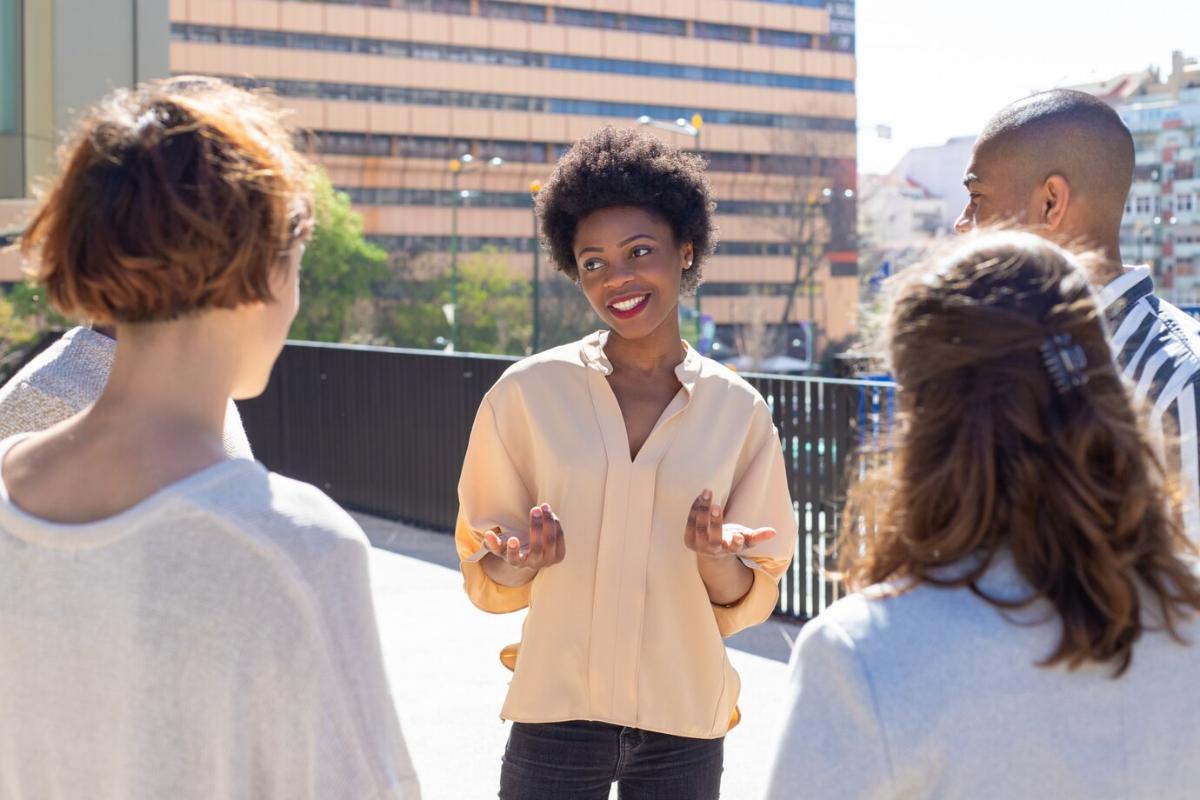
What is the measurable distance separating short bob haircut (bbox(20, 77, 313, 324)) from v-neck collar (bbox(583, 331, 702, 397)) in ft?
4.49

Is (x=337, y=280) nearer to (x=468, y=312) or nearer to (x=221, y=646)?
(x=468, y=312)

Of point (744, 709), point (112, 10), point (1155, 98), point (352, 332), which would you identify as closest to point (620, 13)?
point (352, 332)

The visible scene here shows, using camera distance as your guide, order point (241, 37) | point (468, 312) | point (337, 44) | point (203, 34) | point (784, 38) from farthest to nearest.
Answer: point (784, 38) → point (337, 44) → point (241, 37) → point (203, 34) → point (468, 312)

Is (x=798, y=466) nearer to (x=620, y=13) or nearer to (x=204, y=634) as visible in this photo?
(x=204, y=634)

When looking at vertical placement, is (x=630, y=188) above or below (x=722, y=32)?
below

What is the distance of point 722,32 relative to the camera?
304ft

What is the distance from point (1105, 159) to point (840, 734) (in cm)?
184

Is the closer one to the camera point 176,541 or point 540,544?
point 176,541

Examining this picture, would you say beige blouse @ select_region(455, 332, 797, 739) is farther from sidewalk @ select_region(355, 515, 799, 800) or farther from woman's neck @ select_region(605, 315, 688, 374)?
sidewalk @ select_region(355, 515, 799, 800)

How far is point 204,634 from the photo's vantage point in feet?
4.53

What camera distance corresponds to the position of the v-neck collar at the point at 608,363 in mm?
2832

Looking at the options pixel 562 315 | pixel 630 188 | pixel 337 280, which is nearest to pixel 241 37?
pixel 337 280

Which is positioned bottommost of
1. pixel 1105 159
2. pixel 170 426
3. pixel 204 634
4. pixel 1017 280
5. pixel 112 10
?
pixel 204 634

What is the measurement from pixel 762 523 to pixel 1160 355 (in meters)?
0.87
